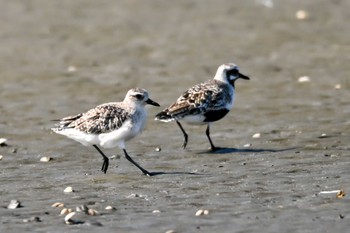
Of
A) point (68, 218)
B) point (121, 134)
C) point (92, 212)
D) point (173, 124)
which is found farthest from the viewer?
point (173, 124)

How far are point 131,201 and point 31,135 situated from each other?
4976 millimetres

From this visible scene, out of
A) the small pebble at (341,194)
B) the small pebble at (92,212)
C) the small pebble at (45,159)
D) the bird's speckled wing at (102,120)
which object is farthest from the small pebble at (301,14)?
the small pebble at (92,212)

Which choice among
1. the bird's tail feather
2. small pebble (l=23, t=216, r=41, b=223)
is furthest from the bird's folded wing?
small pebble (l=23, t=216, r=41, b=223)

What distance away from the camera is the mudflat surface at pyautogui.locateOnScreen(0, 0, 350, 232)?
11.2 metres

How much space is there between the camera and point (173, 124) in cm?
1684

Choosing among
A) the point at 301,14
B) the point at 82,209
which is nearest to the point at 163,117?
the point at 82,209

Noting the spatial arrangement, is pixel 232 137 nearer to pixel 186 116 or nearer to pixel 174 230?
pixel 186 116

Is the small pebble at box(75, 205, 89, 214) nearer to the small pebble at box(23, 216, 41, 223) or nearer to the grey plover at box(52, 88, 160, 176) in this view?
the small pebble at box(23, 216, 41, 223)

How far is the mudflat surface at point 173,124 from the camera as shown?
11180 mm

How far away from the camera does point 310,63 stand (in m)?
20.7

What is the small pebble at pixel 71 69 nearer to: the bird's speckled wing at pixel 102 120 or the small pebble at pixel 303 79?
the small pebble at pixel 303 79

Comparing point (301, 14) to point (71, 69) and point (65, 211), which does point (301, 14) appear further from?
point (65, 211)

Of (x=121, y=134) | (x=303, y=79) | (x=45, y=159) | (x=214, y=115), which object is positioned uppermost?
(x=121, y=134)

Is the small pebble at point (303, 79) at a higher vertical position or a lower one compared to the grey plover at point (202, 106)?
lower
